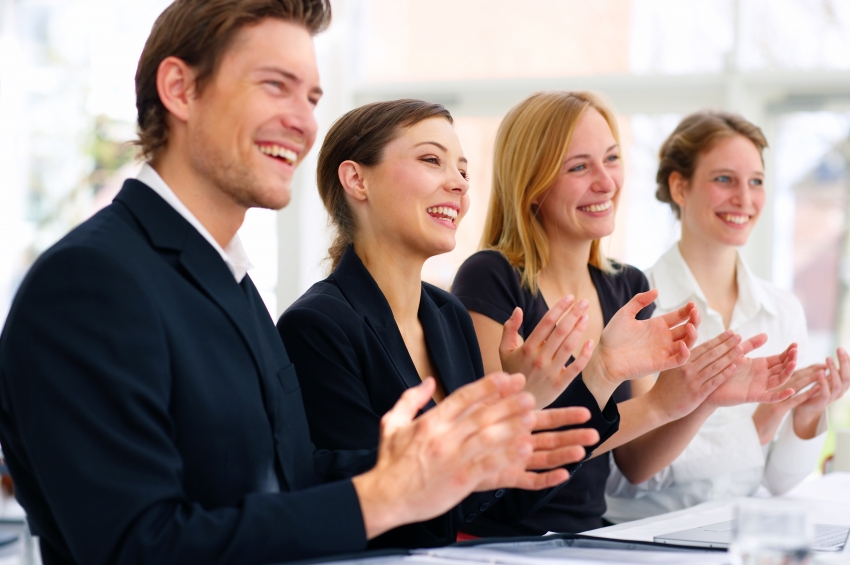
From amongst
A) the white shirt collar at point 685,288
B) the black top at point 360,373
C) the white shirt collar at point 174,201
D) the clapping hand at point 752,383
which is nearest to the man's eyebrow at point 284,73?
the white shirt collar at point 174,201

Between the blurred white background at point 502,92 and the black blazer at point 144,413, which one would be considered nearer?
the black blazer at point 144,413

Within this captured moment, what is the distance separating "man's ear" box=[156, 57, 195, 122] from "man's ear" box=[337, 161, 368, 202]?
0.61 metres

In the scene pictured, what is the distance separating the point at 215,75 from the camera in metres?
1.37

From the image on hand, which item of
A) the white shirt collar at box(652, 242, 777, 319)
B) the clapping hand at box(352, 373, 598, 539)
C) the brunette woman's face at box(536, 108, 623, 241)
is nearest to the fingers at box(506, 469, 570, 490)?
the clapping hand at box(352, 373, 598, 539)

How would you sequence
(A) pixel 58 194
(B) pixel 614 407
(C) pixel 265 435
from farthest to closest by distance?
(A) pixel 58 194, (B) pixel 614 407, (C) pixel 265 435

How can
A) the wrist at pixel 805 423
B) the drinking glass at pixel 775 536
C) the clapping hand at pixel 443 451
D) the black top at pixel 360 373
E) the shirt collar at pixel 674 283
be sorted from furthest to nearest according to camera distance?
the shirt collar at pixel 674 283 < the wrist at pixel 805 423 < the black top at pixel 360 373 < the clapping hand at pixel 443 451 < the drinking glass at pixel 775 536

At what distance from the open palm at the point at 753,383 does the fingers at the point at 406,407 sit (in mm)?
1069

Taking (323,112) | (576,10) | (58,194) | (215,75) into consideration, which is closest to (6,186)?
(58,194)

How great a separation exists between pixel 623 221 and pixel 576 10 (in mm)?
1118

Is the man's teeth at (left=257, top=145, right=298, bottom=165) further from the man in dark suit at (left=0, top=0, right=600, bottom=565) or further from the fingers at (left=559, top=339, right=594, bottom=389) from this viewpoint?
the fingers at (left=559, top=339, right=594, bottom=389)

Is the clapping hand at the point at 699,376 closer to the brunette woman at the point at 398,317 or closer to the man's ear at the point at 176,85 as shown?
the brunette woman at the point at 398,317

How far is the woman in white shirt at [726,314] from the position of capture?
240 centimetres

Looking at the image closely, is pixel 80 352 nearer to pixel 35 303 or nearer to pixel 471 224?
pixel 35 303

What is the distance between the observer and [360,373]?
172 centimetres
